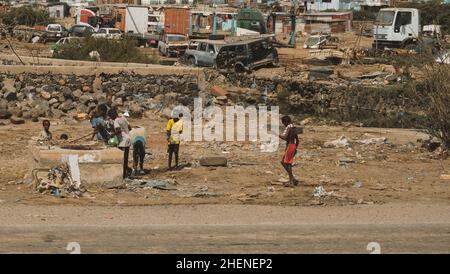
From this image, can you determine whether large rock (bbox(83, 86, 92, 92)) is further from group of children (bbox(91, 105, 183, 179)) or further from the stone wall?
group of children (bbox(91, 105, 183, 179))

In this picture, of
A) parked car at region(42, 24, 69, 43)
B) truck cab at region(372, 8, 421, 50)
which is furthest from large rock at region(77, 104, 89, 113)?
parked car at region(42, 24, 69, 43)

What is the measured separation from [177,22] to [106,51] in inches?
724

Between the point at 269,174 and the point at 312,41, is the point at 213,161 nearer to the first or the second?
the point at 269,174

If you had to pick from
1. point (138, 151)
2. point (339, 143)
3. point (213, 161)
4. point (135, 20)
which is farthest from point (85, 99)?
point (135, 20)

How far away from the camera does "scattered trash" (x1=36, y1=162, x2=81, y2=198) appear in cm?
1647

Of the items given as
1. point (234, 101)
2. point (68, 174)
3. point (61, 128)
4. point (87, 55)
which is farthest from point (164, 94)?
point (68, 174)

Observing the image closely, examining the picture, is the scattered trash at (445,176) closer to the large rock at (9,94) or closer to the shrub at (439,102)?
the shrub at (439,102)

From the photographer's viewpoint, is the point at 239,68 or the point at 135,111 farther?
the point at 239,68

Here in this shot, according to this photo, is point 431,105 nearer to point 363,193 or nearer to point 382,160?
point 382,160

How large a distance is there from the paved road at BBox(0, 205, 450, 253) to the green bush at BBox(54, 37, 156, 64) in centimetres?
2255

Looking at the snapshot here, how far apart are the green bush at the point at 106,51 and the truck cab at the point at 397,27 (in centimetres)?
1207

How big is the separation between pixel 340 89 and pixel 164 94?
7.74 metres

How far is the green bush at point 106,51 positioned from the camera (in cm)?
3778

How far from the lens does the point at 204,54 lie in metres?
38.7
